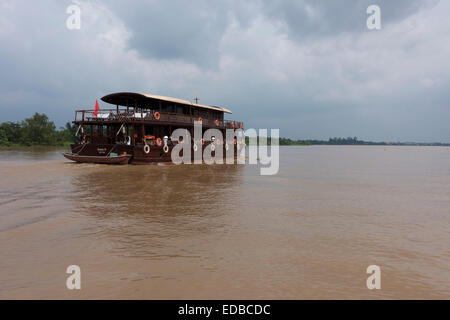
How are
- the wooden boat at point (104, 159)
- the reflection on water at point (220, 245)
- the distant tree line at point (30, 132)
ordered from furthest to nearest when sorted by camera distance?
the distant tree line at point (30, 132) → the wooden boat at point (104, 159) → the reflection on water at point (220, 245)

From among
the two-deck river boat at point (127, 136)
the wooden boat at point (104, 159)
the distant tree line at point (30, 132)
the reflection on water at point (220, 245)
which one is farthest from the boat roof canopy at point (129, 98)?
the distant tree line at point (30, 132)

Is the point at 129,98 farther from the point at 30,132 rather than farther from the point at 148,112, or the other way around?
the point at 30,132

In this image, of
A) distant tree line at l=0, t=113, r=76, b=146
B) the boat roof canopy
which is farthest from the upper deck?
distant tree line at l=0, t=113, r=76, b=146

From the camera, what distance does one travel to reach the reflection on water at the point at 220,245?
13.2 ft

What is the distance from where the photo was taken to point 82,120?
77.5ft

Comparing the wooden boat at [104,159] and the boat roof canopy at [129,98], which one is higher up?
the boat roof canopy at [129,98]

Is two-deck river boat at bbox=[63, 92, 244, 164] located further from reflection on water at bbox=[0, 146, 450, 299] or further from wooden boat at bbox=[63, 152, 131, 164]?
reflection on water at bbox=[0, 146, 450, 299]

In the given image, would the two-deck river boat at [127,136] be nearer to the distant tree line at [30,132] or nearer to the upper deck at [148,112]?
the upper deck at [148,112]

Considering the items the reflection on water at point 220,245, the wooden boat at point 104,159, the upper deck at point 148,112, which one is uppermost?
the upper deck at point 148,112

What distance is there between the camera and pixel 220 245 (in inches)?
222

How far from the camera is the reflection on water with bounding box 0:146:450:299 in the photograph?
4.01 m

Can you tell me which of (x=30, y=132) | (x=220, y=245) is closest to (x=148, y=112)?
(x=220, y=245)

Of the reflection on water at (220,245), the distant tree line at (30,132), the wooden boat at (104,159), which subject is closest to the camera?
the reflection on water at (220,245)
